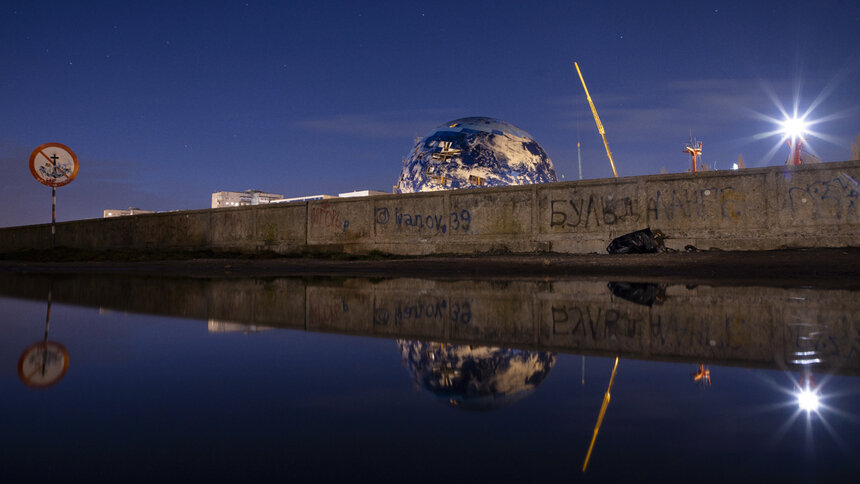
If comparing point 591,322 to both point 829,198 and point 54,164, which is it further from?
point 54,164

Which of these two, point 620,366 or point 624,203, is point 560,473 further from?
point 624,203

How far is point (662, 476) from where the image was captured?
108 cm

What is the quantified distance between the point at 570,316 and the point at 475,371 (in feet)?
6.43

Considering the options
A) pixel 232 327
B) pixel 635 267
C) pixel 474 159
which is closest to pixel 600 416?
pixel 232 327

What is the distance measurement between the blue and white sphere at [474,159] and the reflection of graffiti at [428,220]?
2811 mm

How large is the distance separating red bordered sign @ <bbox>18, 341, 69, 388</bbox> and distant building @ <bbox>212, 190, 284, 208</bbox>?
5335 cm

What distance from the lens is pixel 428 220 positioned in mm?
14898

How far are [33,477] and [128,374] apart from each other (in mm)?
1081

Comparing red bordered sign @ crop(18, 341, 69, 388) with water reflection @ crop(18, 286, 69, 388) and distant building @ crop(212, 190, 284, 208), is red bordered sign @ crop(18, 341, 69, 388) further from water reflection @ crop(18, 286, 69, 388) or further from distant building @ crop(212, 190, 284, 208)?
distant building @ crop(212, 190, 284, 208)

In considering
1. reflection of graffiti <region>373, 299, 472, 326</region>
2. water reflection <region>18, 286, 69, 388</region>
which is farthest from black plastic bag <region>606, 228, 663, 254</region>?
water reflection <region>18, 286, 69, 388</region>

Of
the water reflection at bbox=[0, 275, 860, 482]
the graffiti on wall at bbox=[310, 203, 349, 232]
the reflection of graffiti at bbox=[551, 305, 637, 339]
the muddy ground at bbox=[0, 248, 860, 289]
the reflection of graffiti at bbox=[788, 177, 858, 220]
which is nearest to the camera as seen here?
the water reflection at bbox=[0, 275, 860, 482]

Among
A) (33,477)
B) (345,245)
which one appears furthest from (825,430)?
(345,245)

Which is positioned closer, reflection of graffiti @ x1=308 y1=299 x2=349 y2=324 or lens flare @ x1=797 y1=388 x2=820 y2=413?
lens flare @ x1=797 y1=388 x2=820 y2=413

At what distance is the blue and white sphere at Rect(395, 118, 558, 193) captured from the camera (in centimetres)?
1827
